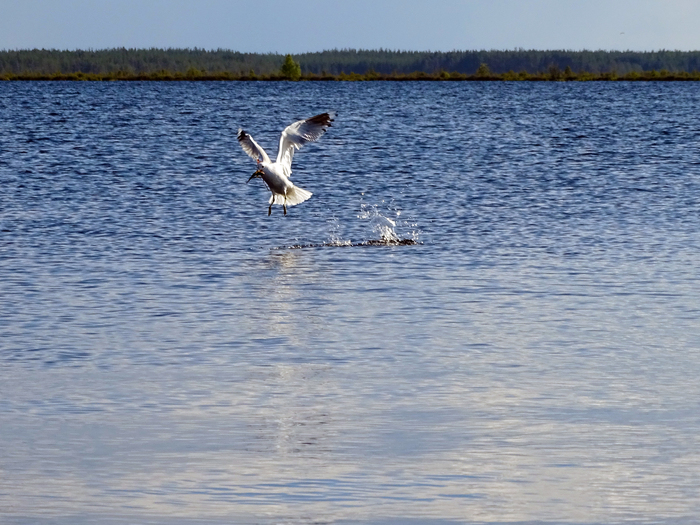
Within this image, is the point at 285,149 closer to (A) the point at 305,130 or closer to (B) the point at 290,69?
(A) the point at 305,130

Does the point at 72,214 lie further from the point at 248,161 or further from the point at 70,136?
the point at 70,136

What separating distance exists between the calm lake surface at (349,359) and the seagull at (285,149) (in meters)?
0.86

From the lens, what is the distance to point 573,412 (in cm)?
827

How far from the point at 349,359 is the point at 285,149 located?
30.5 feet

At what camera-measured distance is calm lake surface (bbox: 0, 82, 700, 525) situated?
6.67 meters

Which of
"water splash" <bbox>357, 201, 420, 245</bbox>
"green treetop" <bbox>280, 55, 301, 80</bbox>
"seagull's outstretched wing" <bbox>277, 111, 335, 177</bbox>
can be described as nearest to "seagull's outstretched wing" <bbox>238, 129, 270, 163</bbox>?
"seagull's outstretched wing" <bbox>277, 111, 335, 177</bbox>

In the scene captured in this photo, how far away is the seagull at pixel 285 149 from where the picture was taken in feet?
60.0

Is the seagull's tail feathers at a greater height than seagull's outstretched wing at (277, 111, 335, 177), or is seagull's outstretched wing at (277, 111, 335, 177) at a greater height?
seagull's outstretched wing at (277, 111, 335, 177)

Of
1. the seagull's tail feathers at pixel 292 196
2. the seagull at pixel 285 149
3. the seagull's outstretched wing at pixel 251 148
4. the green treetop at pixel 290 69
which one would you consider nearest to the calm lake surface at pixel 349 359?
the seagull's tail feathers at pixel 292 196

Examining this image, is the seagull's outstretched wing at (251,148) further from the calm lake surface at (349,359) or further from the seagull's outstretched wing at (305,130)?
the calm lake surface at (349,359)

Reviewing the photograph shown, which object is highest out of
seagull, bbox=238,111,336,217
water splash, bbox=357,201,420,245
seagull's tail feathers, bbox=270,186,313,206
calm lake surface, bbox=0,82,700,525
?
seagull, bbox=238,111,336,217

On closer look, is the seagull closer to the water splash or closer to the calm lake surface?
the calm lake surface

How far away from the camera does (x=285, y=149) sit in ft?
62.3

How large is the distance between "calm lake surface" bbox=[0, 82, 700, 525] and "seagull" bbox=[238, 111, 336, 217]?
86 centimetres
